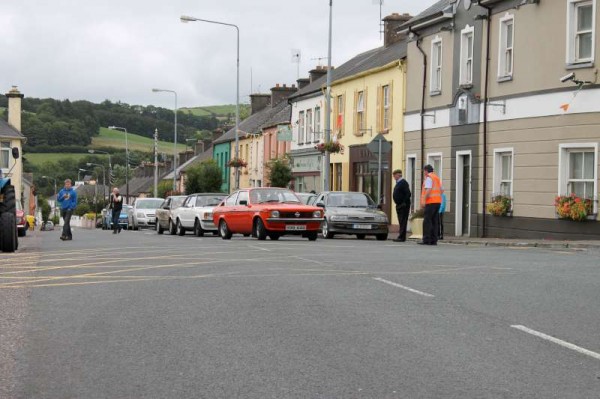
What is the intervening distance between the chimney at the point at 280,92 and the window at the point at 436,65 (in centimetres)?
3463

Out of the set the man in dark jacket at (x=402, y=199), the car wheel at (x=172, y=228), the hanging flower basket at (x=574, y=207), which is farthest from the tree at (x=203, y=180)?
the hanging flower basket at (x=574, y=207)

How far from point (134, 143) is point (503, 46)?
131950 millimetres

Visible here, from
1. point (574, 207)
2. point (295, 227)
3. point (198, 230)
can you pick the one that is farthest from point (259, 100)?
point (574, 207)

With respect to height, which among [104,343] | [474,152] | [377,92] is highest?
[377,92]

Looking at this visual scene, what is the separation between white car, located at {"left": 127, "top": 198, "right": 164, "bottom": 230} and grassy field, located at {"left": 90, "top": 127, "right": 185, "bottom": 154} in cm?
10402

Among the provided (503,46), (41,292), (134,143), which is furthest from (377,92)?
(134,143)

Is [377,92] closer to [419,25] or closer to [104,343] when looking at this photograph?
[419,25]

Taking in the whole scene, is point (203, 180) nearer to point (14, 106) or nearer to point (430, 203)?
point (14, 106)

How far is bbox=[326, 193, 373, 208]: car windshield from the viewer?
100 ft

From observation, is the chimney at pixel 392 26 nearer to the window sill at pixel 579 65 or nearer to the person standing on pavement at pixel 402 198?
the window sill at pixel 579 65

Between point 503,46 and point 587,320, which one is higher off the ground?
point 503,46

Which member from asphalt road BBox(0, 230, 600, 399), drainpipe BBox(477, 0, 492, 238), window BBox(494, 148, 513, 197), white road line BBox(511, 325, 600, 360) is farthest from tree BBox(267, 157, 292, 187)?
white road line BBox(511, 325, 600, 360)

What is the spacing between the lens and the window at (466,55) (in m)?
33.0

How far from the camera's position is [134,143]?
158500 mm
